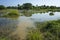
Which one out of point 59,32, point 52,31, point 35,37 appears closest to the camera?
point 35,37

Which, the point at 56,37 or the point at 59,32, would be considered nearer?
the point at 56,37

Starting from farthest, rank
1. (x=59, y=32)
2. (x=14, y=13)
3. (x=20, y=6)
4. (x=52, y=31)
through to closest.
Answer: (x=20, y=6)
(x=14, y=13)
(x=52, y=31)
(x=59, y=32)

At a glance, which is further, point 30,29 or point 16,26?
point 16,26

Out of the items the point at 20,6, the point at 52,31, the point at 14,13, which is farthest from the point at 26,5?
the point at 52,31

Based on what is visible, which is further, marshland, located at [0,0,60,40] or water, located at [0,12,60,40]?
water, located at [0,12,60,40]

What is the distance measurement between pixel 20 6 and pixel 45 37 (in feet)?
192

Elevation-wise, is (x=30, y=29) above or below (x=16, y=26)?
above

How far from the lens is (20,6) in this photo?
6688cm

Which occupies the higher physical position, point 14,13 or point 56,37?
point 56,37

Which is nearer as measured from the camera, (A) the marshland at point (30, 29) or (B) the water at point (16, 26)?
(A) the marshland at point (30, 29)

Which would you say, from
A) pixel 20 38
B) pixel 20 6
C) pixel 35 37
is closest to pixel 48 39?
pixel 35 37

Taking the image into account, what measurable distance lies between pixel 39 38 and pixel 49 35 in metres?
1.20

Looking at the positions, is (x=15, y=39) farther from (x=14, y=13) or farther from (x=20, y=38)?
(x=14, y=13)

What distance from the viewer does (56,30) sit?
9562 millimetres
